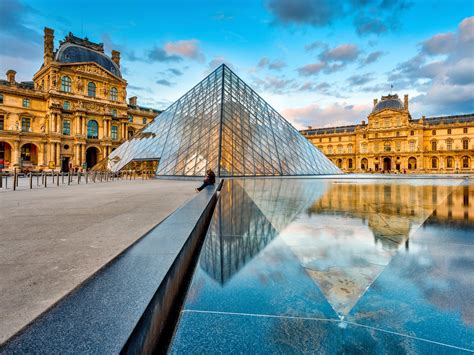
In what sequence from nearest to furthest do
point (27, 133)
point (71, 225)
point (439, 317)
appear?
point (439, 317), point (71, 225), point (27, 133)

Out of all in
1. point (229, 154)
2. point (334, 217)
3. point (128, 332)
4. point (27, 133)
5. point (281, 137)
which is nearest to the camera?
point (128, 332)

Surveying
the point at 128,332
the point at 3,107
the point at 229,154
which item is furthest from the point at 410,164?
the point at 3,107

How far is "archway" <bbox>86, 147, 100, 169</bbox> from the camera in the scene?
4579cm

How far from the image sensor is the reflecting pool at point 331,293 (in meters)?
1.34

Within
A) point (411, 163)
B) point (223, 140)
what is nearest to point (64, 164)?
point (223, 140)

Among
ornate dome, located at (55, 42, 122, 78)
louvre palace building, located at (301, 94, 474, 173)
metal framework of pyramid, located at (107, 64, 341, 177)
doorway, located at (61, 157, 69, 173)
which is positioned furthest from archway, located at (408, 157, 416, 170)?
doorway, located at (61, 157, 69, 173)

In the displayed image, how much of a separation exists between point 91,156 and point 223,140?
3775 cm

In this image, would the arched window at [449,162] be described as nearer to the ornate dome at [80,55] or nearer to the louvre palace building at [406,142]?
the louvre palace building at [406,142]

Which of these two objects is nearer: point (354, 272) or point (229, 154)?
point (354, 272)

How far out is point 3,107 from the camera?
38094 mm

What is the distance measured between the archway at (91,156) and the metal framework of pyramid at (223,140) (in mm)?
24057

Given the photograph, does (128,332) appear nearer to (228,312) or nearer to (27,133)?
(228,312)

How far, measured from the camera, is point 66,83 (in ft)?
138

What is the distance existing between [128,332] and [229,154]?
1631 centimetres
